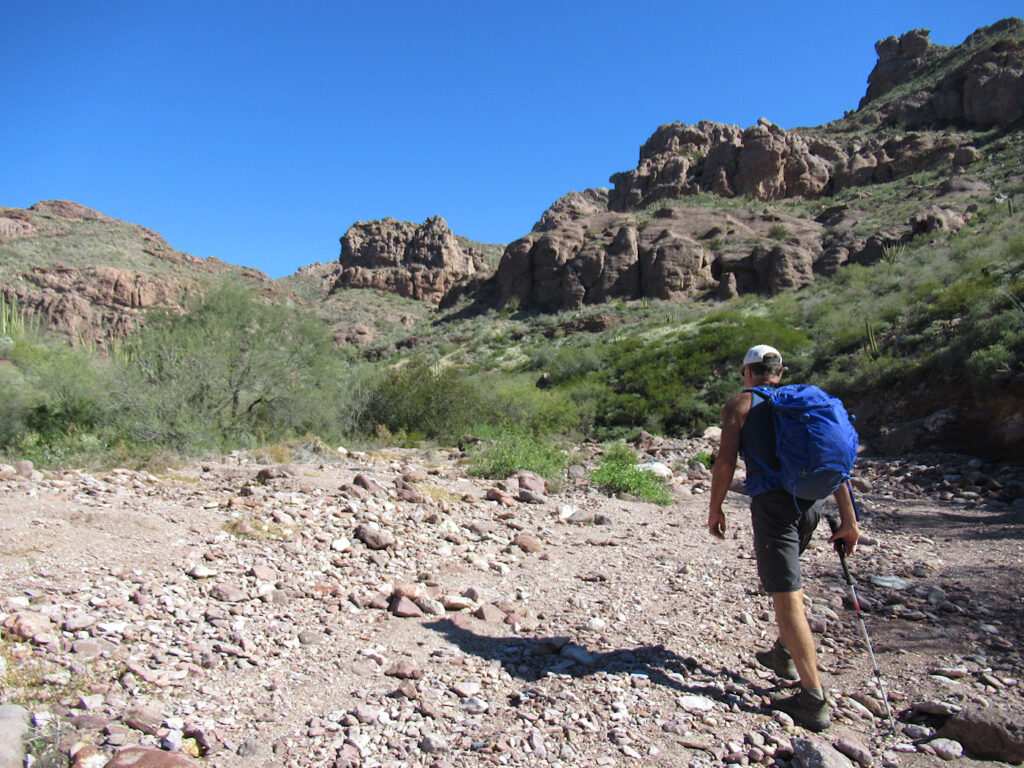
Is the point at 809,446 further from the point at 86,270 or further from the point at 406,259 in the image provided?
the point at 406,259

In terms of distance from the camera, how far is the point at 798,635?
2.47 metres

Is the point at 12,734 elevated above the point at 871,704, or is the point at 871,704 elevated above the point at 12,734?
the point at 12,734

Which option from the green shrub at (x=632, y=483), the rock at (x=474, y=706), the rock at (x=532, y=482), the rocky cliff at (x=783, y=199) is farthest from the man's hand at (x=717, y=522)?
the rocky cliff at (x=783, y=199)

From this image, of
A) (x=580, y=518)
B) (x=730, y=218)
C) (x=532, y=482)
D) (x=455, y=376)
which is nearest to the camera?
(x=580, y=518)

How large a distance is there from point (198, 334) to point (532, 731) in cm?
1034

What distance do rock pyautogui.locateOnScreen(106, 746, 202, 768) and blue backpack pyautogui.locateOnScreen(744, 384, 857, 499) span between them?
239 centimetres

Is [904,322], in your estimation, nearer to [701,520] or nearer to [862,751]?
[701,520]

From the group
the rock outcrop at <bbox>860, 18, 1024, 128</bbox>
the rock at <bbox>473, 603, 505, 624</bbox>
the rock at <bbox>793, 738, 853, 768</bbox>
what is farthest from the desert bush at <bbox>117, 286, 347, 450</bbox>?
the rock outcrop at <bbox>860, 18, 1024, 128</bbox>

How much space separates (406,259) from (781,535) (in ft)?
276

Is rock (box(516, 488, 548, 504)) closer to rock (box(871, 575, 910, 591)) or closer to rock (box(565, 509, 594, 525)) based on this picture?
rock (box(565, 509, 594, 525))

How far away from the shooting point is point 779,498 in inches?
102

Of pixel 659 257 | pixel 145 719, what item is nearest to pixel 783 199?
pixel 659 257

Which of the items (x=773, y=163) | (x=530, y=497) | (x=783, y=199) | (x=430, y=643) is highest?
(x=773, y=163)

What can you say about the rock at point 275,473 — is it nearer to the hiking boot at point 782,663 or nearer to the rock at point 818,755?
the hiking boot at point 782,663
